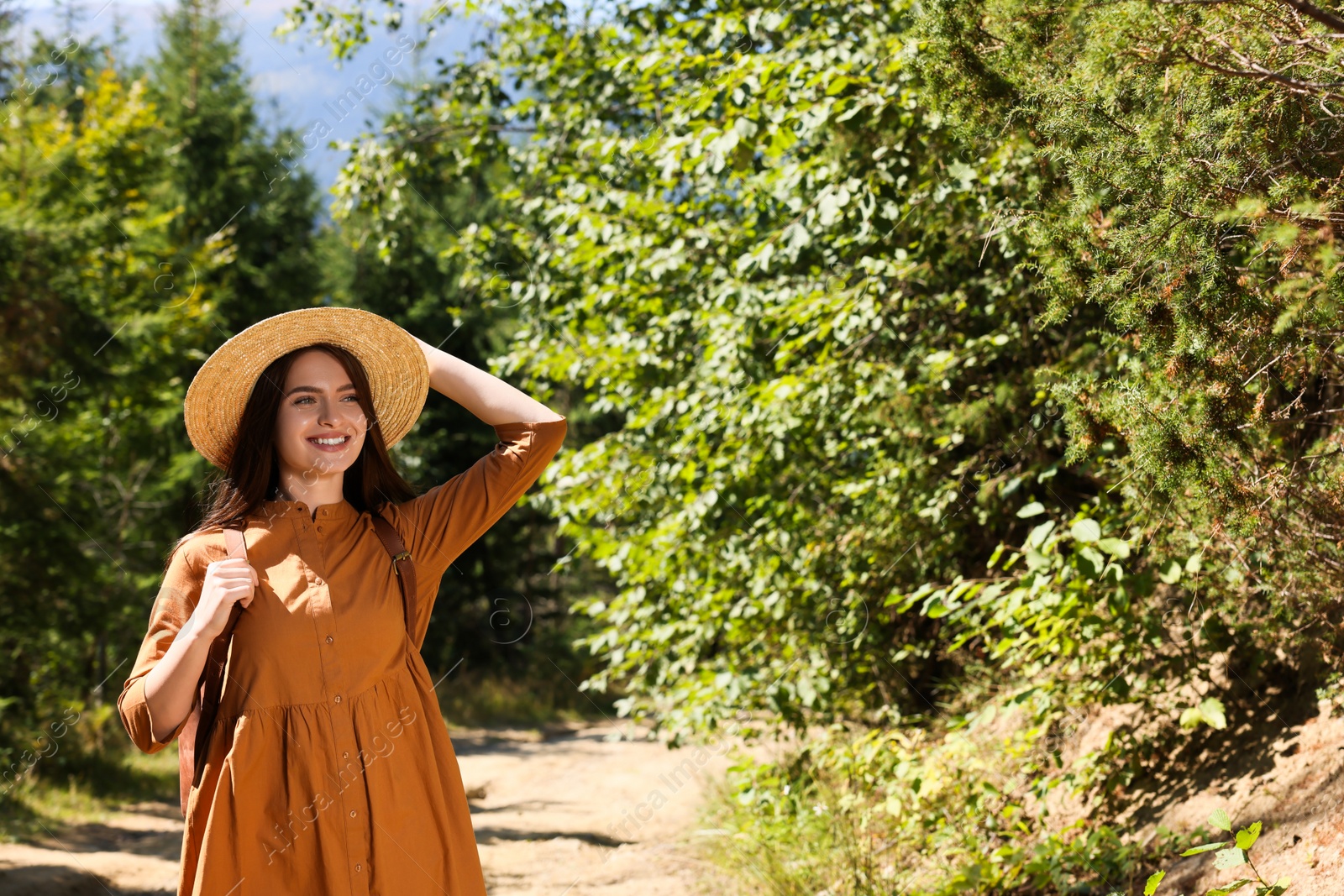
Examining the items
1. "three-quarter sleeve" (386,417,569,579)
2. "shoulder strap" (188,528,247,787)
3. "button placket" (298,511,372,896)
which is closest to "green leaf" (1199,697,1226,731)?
"three-quarter sleeve" (386,417,569,579)

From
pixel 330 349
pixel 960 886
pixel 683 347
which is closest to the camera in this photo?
pixel 330 349

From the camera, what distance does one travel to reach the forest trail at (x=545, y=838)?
6.30 m

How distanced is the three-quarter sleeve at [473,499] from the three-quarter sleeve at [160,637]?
432 millimetres

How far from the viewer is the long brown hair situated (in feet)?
7.41

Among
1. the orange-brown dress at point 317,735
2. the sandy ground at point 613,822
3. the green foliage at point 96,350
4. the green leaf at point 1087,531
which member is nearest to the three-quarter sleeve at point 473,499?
the orange-brown dress at point 317,735

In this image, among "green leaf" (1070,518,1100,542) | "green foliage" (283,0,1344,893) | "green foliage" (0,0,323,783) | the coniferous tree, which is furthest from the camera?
the coniferous tree

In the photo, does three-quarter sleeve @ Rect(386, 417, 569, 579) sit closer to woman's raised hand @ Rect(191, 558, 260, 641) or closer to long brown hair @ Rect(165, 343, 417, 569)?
long brown hair @ Rect(165, 343, 417, 569)

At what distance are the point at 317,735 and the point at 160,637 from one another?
0.35 m

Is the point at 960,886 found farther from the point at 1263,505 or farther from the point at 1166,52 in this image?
the point at 1166,52

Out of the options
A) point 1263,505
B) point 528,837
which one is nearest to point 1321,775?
point 1263,505

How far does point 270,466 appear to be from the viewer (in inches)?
90.3

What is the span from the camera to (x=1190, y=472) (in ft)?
9.18

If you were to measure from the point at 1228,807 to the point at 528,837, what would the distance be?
19.0 feet

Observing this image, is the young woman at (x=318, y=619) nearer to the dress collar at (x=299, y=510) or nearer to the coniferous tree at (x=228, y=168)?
the dress collar at (x=299, y=510)
